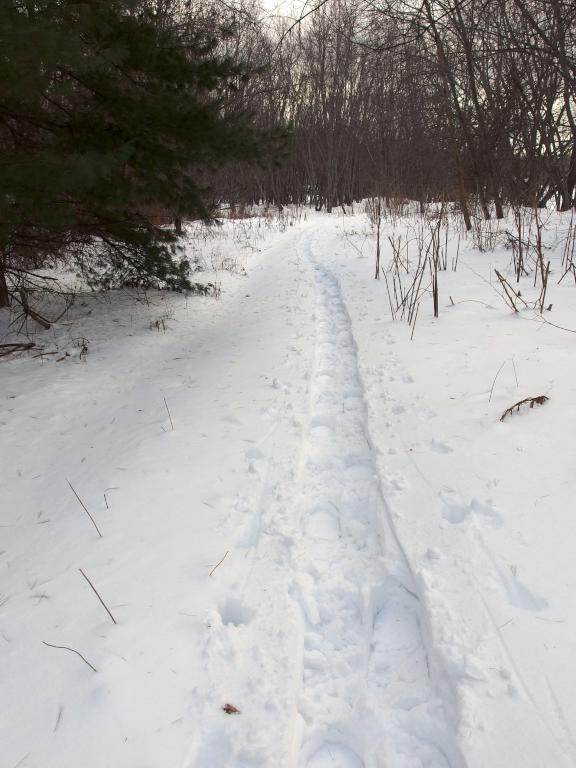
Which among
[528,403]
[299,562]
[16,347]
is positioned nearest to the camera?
[299,562]

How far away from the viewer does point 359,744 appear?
1341mm

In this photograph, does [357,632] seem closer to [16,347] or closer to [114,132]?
[114,132]

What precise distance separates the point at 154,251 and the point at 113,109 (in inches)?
59.5

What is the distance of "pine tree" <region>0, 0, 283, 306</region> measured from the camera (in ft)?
10.7

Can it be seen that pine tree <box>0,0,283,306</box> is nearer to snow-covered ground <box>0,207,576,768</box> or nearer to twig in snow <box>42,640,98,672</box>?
snow-covered ground <box>0,207,576,768</box>

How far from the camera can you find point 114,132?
421cm

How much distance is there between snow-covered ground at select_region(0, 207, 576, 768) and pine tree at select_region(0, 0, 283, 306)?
5.76 ft

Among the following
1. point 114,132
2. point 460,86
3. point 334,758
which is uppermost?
point 460,86

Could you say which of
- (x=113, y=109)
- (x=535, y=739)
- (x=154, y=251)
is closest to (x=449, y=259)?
(x=154, y=251)

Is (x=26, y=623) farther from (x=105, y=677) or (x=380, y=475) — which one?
(x=380, y=475)

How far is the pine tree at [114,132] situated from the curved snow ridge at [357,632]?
9.22ft

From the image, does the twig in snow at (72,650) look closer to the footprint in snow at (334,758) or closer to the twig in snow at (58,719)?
the twig in snow at (58,719)

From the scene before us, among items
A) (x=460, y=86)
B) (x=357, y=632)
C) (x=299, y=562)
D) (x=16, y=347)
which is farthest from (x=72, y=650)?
(x=460, y=86)

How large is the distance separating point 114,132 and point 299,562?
423 cm
